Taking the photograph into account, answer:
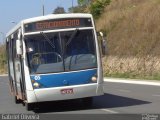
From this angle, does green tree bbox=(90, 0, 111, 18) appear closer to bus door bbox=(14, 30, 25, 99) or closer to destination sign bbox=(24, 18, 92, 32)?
bus door bbox=(14, 30, 25, 99)

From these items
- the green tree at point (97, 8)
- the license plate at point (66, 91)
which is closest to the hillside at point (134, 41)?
the green tree at point (97, 8)

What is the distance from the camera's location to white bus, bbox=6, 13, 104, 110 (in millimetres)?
18719

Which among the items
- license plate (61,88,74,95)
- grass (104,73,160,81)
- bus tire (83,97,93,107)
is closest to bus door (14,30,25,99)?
license plate (61,88,74,95)

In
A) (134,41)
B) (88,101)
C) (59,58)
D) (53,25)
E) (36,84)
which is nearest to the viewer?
(36,84)

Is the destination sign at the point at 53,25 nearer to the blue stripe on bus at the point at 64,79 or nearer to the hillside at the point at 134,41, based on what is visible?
the blue stripe on bus at the point at 64,79

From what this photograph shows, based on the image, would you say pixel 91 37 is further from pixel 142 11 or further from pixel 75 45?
pixel 142 11

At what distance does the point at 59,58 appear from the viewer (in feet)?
62.0

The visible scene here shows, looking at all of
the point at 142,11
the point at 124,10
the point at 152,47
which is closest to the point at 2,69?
the point at 124,10

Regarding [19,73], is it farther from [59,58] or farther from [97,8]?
[97,8]

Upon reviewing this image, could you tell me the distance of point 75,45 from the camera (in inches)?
754

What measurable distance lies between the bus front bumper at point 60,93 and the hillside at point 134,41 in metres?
26.2

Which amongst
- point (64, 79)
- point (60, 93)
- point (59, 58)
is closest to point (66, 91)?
point (60, 93)

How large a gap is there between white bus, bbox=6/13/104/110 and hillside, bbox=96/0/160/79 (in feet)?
84.8

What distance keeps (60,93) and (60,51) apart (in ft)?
4.49
